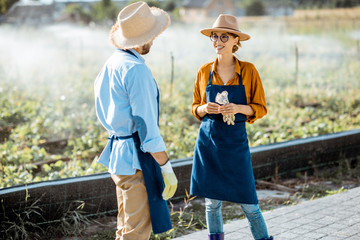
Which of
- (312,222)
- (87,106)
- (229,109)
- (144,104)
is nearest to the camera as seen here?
(144,104)

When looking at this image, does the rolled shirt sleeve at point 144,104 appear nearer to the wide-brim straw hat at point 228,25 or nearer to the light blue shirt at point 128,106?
the light blue shirt at point 128,106

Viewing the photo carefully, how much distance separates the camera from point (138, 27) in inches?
127

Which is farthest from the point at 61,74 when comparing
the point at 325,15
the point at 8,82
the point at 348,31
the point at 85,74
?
the point at 325,15

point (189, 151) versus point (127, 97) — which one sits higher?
point (127, 97)

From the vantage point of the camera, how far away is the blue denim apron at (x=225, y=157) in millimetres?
3914

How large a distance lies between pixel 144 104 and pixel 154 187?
1.67 ft

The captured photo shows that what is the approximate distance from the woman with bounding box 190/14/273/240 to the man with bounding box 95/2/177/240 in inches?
30.4

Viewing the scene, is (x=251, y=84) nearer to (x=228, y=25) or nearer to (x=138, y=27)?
(x=228, y=25)

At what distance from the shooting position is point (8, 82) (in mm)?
10312

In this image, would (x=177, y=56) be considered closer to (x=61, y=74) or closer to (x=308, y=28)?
(x=61, y=74)

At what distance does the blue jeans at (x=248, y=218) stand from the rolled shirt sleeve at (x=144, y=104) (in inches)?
A: 43.0

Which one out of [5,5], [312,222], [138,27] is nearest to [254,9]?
[5,5]

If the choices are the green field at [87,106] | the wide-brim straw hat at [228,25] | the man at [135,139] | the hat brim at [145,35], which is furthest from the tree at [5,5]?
the man at [135,139]

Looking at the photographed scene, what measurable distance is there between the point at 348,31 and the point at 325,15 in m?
3.32
